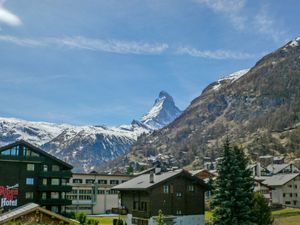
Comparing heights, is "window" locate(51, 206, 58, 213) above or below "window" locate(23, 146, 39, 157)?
below

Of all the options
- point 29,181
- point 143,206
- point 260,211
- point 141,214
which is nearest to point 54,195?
point 29,181

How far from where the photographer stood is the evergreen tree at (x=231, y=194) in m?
51.8

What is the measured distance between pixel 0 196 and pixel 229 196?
41.6 metres

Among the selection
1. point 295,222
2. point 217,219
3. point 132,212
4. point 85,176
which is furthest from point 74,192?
point 217,219

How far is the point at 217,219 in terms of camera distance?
5225 cm

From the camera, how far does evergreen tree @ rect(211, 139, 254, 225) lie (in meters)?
51.8

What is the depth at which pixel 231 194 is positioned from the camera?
52844 mm

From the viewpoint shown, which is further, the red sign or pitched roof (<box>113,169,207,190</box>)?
the red sign

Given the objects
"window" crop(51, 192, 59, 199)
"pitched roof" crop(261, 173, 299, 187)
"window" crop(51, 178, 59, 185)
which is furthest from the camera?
"pitched roof" crop(261, 173, 299, 187)

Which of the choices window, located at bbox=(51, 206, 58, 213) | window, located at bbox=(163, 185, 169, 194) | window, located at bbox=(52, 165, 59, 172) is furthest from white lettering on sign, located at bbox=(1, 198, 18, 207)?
window, located at bbox=(163, 185, 169, 194)

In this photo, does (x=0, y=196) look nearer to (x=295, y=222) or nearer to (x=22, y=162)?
(x=22, y=162)

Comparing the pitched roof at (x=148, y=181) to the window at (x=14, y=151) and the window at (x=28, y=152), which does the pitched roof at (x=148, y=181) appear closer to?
the window at (x=28, y=152)

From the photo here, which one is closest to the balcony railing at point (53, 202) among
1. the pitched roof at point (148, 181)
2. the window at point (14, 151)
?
the window at point (14, 151)

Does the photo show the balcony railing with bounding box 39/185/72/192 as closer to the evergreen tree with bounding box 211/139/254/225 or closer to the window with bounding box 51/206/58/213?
the window with bounding box 51/206/58/213
